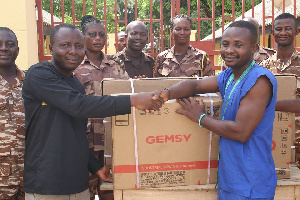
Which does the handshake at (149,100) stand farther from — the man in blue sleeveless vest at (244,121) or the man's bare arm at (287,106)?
the man's bare arm at (287,106)

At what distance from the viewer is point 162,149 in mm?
1962

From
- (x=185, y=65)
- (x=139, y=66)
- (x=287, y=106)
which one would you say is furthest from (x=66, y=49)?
(x=185, y=65)

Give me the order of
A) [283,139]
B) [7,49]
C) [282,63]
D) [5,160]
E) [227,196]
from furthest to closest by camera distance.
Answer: [282,63] → [7,49] → [5,160] → [283,139] → [227,196]

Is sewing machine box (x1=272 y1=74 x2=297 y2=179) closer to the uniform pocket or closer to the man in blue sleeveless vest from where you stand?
the man in blue sleeveless vest

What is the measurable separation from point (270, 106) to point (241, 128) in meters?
0.21

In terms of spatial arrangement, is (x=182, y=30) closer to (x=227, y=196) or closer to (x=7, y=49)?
(x=7, y=49)

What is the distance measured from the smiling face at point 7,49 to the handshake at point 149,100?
1.31 meters

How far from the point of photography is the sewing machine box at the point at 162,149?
1941 mm

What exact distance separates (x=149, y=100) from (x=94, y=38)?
147 centimetres

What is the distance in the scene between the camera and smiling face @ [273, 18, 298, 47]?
3121mm

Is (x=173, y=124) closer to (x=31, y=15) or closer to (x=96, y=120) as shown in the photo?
(x=96, y=120)

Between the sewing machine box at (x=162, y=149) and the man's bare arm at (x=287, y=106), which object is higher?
the man's bare arm at (x=287, y=106)

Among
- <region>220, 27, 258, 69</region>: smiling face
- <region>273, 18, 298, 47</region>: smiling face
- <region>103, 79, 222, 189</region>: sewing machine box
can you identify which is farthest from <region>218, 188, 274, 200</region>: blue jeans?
<region>273, 18, 298, 47</region>: smiling face

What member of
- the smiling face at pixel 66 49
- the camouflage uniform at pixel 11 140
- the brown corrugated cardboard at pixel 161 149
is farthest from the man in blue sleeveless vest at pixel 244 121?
the camouflage uniform at pixel 11 140
